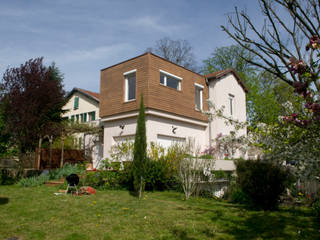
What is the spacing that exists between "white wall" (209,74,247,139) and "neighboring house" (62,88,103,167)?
835 centimetres

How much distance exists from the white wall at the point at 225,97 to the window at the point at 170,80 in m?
2.92

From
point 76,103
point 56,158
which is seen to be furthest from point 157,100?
point 76,103

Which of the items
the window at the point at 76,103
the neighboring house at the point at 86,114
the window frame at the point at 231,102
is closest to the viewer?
the neighboring house at the point at 86,114

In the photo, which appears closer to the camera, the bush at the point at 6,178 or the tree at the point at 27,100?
the tree at the point at 27,100

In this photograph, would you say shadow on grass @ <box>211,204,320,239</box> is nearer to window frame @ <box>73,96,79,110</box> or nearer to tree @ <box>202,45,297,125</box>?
window frame @ <box>73,96,79,110</box>

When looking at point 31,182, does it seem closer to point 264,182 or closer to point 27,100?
point 27,100

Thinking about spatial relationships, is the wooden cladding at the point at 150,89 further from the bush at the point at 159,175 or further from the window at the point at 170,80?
the bush at the point at 159,175

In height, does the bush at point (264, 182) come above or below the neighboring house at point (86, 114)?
below

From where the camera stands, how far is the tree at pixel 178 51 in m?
36.1

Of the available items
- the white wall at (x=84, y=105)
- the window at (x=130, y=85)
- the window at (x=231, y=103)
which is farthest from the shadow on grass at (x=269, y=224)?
the white wall at (x=84, y=105)

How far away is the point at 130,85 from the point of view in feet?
52.7

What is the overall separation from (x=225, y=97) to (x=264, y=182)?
1310cm

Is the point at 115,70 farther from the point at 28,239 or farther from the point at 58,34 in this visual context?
the point at 28,239

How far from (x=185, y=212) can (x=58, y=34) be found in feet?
31.6
